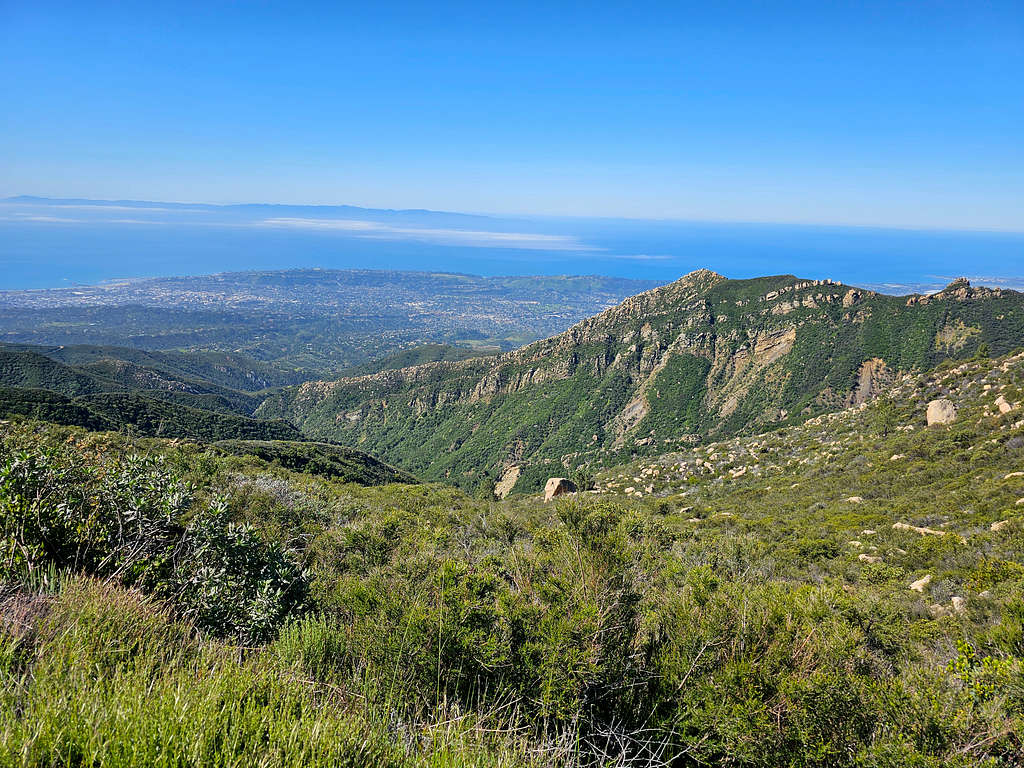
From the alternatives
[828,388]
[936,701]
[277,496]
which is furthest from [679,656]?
[828,388]

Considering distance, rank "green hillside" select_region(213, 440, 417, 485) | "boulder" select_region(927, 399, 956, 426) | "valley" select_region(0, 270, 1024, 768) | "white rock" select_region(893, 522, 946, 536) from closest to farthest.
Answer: "valley" select_region(0, 270, 1024, 768) < "white rock" select_region(893, 522, 946, 536) < "boulder" select_region(927, 399, 956, 426) < "green hillside" select_region(213, 440, 417, 485)

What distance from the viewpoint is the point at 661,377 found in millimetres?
108312

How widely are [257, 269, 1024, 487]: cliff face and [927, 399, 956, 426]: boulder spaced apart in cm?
3961

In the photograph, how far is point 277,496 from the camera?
1934cm

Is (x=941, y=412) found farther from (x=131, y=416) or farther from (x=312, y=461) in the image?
(x=131, y=416)

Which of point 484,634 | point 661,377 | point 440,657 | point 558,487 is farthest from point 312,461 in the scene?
point 661,377

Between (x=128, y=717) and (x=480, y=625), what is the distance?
386 centimetres

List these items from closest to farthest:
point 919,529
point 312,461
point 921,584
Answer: point 921,584, point 919,529, point 312,461

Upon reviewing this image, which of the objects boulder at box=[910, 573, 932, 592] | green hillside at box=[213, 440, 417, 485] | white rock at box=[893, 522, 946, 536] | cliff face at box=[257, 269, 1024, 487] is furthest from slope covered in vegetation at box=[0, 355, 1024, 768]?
cliff face at box=[257, 269, 1024, 487]

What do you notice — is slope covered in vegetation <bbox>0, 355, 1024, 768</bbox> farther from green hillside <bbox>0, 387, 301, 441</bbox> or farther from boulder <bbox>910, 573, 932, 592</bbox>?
green hillside <bbox>0, 387, 301, 441</bbox>

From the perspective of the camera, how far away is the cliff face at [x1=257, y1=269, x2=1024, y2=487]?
3051 inches

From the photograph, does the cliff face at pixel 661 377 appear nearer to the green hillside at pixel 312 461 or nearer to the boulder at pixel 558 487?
the green hillside at pixel 312 461

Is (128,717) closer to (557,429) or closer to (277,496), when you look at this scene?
(277,496)

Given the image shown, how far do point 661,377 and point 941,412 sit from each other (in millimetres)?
73828
